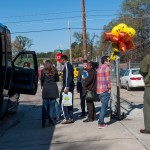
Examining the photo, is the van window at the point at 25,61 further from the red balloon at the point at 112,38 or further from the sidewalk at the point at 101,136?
the red balloon at the point at 112,38

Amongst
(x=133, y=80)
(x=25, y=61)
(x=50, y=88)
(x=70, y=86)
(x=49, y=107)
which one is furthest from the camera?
(x=133, y=80)

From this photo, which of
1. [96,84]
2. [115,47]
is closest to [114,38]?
[115,47]

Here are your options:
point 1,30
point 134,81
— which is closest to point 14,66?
point 1,30

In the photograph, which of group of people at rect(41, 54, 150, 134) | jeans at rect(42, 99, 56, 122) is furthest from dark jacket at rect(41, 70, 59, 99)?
jeans at rect(42, 99, 56, 122)

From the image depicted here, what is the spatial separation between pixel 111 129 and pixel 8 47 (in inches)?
155

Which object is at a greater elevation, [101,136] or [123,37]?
[123,37]

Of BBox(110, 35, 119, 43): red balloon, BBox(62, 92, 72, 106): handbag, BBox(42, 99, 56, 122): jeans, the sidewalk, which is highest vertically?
BBox(110, 35, 119, 43): red balloon

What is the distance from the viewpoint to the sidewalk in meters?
7.24

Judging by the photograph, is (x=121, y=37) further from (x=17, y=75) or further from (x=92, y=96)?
(x=17, y=75)

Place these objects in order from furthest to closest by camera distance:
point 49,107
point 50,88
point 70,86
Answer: point 70,86 < point 49,107 < point 50,88

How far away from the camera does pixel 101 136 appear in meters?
8.20

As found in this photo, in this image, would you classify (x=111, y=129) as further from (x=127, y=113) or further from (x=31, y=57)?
(x=31, y=57)

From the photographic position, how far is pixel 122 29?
414 inches

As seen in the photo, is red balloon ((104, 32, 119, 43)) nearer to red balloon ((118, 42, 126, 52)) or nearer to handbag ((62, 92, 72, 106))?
red balloon ((118, 42, 126, 52))
